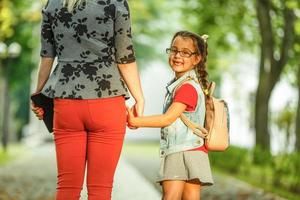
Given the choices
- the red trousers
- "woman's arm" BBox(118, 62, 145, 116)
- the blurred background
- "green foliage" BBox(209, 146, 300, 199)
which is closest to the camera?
the red trousers

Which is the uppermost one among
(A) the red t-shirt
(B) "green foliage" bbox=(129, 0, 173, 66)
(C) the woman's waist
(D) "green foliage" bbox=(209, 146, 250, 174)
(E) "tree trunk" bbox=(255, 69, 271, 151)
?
(B) "green foliage" bbox=(129, 0, 173, 66)

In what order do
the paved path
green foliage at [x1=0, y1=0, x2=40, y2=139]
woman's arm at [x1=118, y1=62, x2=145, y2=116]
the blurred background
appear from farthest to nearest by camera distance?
green foliage at [x1=0, y1=0, x2=40, y2=139], the blurred background, the paved path, woman's arm at [x1=118, y1=62, x2=145, y2=116]

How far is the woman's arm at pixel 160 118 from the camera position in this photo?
4906 mm

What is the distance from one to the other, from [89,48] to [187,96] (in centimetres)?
75

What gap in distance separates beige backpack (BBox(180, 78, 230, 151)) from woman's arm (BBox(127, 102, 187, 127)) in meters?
0.09

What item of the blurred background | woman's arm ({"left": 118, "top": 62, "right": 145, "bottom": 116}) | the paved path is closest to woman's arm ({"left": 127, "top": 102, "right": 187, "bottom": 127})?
woman's arm ({"left": 118, "top": 62, "right": 145, "bottom": 116})

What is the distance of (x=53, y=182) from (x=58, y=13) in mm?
10762

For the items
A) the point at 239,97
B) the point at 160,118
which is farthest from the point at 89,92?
the point at 239,97

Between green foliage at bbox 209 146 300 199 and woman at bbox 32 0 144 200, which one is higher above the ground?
woman at bbox 32 0 144 200

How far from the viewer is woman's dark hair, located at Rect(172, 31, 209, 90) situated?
525 centimetres

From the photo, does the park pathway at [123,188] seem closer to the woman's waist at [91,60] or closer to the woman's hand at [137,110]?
the woman's hand at [137,110]

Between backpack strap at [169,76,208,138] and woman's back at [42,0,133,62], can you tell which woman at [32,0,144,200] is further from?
backpack strap at [169,76,208,138]

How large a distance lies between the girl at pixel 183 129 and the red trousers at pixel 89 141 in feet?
1.63

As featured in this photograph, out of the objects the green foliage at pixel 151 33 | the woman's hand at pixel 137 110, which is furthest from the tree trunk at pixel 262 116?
the green foliage at pixel 151 33
